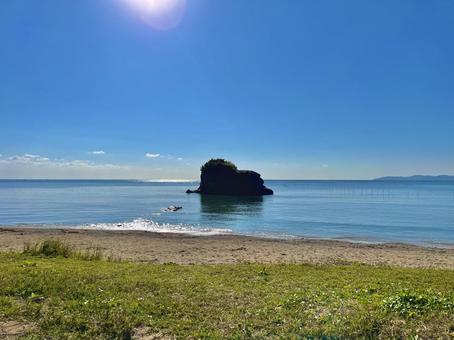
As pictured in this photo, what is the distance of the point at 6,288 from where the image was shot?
8367 mm

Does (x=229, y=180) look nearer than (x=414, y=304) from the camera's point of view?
No

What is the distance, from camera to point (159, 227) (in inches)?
1506

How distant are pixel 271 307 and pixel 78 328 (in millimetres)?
3674

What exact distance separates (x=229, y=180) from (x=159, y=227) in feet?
223

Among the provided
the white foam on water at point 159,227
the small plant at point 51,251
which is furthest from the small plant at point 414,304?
the white foam on water at point 159,227

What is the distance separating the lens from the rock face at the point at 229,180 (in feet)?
346

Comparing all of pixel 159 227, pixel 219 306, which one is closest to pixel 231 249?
pixel 219 306

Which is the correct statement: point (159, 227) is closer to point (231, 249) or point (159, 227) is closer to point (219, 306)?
point (231, 249)

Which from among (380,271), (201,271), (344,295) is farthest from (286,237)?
(344,295)

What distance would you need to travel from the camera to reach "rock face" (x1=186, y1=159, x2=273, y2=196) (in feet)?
346

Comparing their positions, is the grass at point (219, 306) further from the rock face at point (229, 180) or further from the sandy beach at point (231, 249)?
the rock face at point (229, 180)

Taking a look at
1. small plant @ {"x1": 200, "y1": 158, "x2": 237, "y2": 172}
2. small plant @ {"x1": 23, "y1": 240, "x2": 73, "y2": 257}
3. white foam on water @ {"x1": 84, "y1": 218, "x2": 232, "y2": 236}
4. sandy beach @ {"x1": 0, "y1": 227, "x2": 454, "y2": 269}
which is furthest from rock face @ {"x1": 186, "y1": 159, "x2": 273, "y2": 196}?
small plant @ {"x1": 23, "y1": 240, "x2": 73, "y2": 257}

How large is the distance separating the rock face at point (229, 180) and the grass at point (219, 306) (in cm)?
9463

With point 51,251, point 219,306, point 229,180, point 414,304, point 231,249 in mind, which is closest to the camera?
point 414,304
